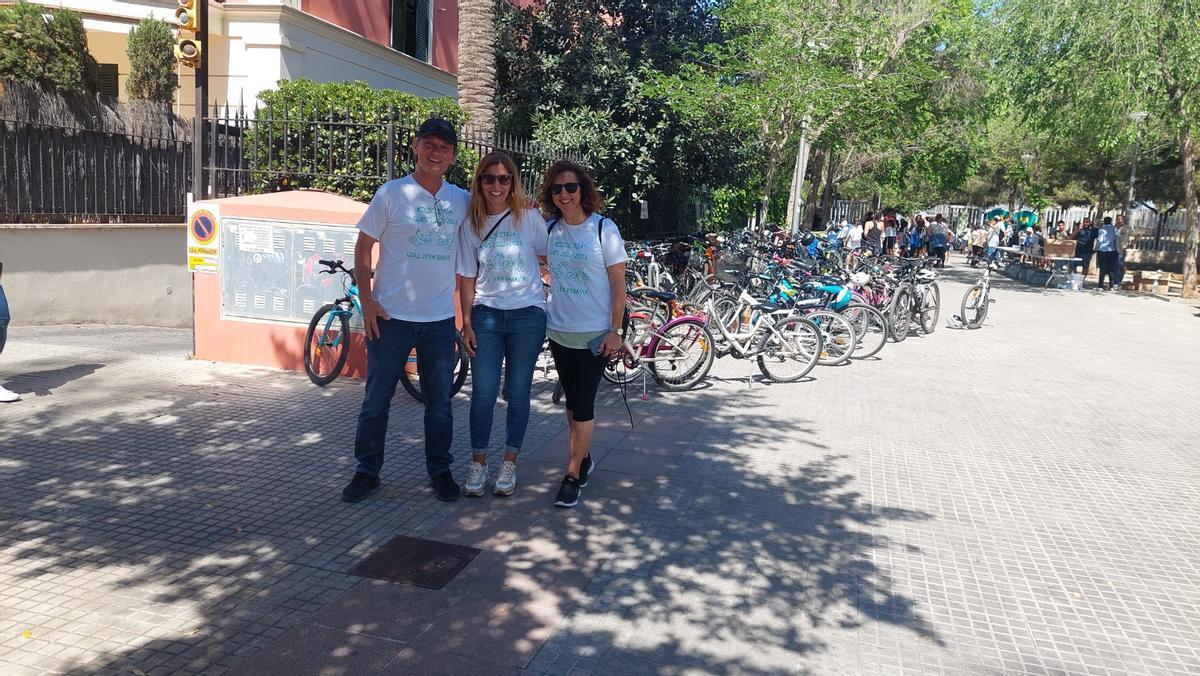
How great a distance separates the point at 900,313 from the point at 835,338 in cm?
238

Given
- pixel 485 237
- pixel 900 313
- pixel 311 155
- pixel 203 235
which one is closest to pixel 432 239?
pixel 485 237

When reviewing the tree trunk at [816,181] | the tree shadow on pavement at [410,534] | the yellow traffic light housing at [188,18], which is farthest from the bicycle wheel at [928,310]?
the tree trunk at [816,181]

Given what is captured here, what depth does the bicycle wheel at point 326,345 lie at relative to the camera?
7379 millimetres

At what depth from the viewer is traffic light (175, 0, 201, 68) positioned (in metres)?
8.24

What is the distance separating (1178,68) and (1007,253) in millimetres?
11758

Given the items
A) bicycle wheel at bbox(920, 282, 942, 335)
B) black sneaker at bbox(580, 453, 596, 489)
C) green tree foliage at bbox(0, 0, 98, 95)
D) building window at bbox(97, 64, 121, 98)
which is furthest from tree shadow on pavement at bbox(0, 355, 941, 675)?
building window at bbox(97, 64, 121, 98)

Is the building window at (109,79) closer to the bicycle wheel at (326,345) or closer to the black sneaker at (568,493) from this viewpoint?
the bicycle wheel at (326,345)

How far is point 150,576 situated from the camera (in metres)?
3.87

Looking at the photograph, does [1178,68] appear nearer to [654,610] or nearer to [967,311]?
[967,311]

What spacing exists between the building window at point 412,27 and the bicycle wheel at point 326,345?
1135 cm

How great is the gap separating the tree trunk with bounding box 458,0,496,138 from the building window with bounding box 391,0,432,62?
6.65 metres

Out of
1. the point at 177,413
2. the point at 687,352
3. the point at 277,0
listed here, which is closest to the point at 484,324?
the point at 177,413

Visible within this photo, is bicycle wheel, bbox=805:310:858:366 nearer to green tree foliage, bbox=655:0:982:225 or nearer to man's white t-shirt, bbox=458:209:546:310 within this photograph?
green tree foliage, bbox=655:0:982:225

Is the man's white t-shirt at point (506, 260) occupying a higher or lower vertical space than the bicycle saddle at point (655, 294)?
higher
